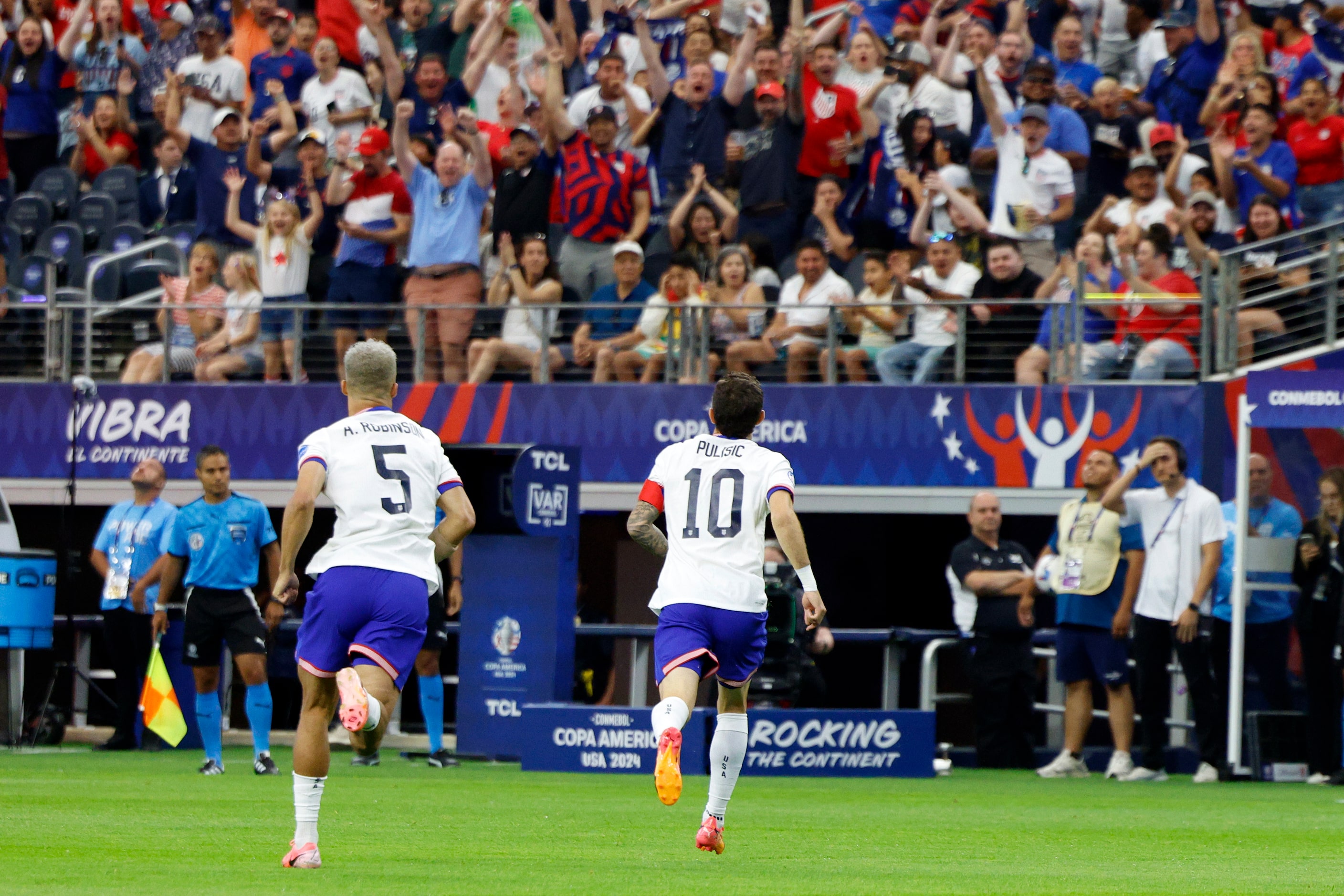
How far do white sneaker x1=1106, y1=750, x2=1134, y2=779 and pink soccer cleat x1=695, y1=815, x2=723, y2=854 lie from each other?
719cm

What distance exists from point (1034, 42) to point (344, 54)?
287 inches

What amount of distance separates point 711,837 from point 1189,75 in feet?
39.6

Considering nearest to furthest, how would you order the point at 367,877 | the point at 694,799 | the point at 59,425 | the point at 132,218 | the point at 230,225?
the point at 367,877 < the point at 694,799 < the point at 59,425 < the point at 230,225 < the point at 132,218

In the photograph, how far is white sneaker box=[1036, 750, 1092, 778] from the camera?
48.3 feet

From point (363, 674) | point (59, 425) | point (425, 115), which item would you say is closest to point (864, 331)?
point (425, 115)

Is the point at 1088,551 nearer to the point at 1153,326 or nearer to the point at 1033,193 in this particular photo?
the point at 1153,326

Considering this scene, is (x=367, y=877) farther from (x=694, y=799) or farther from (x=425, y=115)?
(x=425, y=115)

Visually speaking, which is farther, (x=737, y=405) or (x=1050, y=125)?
(x=1050, y=125)

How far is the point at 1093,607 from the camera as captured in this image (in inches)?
570

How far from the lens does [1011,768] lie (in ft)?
52.0

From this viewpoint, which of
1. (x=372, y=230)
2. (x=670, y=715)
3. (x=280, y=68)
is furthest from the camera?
(x=280, y=68)

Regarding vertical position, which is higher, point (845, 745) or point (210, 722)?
point (210, 722)

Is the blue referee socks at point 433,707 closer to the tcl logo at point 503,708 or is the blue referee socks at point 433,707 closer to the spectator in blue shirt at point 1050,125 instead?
the tcl logo at point 503,708

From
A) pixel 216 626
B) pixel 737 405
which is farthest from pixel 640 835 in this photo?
pixel 216 626
